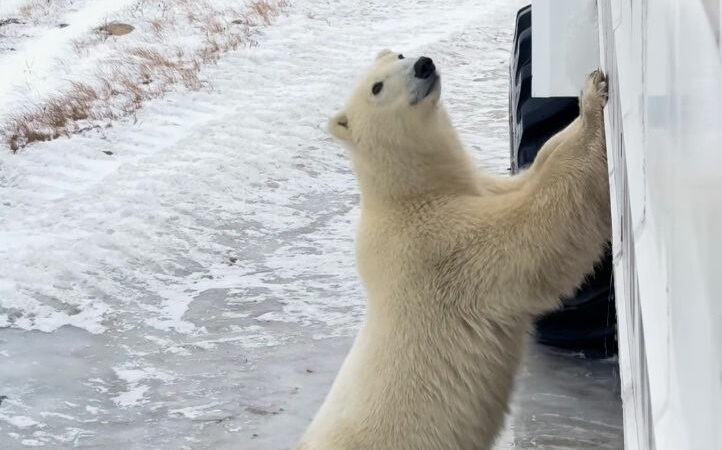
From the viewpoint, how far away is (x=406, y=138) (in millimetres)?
3559

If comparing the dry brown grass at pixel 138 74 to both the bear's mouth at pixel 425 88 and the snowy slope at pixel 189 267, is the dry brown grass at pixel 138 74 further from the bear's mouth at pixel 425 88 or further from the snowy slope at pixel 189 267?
the bear's mouth at pixel 425 88

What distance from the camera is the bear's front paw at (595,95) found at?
9.39 feet

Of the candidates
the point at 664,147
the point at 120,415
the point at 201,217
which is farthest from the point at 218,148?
the point at 664,147

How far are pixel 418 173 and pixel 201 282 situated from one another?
2.88 m

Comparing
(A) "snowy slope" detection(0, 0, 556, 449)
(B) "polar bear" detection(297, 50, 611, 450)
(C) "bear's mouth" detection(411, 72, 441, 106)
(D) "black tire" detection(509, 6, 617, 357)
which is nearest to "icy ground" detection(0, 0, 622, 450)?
(A) "snowy slope" detection(0, 0, 556, 449)

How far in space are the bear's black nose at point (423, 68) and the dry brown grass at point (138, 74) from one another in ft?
18.3

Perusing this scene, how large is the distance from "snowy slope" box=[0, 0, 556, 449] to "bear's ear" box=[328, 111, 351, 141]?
1284mm

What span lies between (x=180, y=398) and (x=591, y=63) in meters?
2.18

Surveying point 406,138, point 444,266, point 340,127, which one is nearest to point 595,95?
point 444,266

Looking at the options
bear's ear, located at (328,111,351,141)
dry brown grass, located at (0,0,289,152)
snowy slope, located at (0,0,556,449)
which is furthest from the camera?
dry brown grass, located at (0,0,289,152)

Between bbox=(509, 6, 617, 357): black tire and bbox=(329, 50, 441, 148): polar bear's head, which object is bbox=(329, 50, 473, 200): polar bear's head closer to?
bbox=(329, 50, 441, 148): polar bear's head

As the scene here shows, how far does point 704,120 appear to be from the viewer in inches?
38.3

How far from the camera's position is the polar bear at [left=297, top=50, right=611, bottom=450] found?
9.95ft

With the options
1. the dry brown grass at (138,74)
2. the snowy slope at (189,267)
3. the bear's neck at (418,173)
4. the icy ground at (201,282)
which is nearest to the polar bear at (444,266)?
the bear's neck at (418,173)
